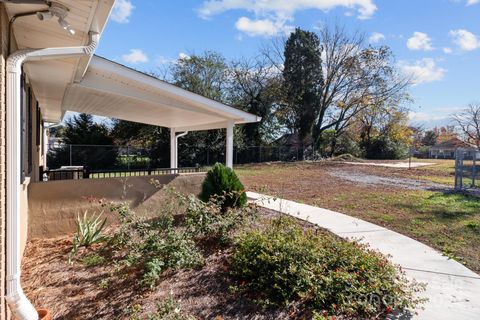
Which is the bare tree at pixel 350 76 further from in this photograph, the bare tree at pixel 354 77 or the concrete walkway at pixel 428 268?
the concrete walkway at pixel 428 268

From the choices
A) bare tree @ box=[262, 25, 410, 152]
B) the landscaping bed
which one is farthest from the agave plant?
bare tree @ box=[262, 25, 410, 152]

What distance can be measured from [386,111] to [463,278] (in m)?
25.6

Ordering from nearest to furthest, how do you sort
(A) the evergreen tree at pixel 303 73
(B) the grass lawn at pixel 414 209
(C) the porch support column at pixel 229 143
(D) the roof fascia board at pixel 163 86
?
1. (D) the roof fascia board at pixel 163 86
2. (B) the grass lawn at pixel 414 209
3. (C) the porch support column at pixel 229 143
4. (A) the evergreen tree at pixel 303 73

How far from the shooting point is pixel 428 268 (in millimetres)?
4203

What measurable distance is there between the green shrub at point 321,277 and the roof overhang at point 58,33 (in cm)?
317

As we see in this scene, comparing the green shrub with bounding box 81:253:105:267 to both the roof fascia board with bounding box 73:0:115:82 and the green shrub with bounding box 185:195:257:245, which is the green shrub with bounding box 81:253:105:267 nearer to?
the green shrub with bounding box 185:195:257:245

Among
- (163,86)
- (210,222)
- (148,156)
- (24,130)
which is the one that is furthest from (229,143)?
(148,156)

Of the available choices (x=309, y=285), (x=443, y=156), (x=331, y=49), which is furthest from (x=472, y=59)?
(x=309, y=285)

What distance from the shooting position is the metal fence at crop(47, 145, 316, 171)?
1516 centimetres

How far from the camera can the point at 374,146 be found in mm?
31719

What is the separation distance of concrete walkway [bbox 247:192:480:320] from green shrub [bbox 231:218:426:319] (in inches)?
10.4


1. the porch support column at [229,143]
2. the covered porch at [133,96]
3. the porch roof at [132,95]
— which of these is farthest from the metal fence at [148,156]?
the porch roof at [132,95]

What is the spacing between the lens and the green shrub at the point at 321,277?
3172mm

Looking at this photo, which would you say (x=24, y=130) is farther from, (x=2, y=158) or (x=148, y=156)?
(x=148, y=156)
